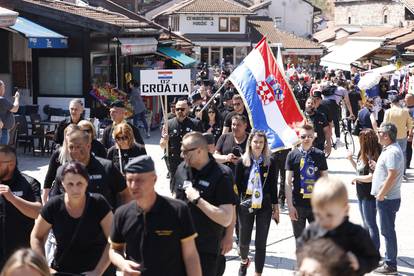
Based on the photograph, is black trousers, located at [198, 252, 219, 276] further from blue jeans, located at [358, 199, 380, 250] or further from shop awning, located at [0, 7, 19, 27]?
shop awning, located at [0, 7, 19, 27]

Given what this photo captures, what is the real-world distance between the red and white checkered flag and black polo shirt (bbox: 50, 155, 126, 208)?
4.85 m

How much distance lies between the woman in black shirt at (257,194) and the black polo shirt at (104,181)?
5.89ft

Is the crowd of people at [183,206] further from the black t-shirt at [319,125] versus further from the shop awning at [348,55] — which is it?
the shop awning at [348,55]

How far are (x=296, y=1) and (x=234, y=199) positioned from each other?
86936 mm

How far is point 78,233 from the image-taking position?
5.75 metres

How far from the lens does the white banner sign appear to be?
12711 millimetres

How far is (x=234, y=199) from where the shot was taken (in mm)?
6562

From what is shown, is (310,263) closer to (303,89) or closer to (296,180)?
(296,180)

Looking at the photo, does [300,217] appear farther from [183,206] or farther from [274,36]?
[274,36]

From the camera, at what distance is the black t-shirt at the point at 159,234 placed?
203 inches

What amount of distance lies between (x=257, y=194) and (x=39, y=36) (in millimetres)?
11849

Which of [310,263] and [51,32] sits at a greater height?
[51,32]

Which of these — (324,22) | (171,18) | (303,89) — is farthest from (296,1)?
(303,89)

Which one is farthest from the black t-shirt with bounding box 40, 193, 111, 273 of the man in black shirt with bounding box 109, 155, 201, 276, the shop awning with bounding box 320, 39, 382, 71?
the shop awning with bounding box 320, 39, 382, 71
